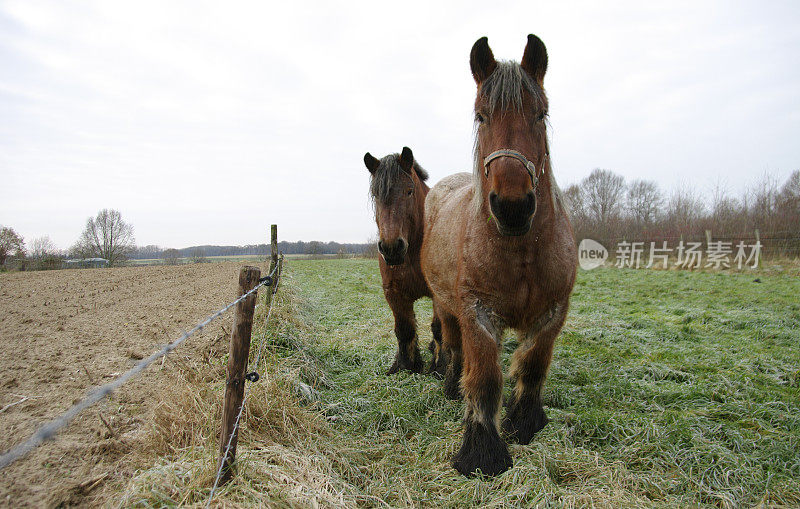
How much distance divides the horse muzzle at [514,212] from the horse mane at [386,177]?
2.21m

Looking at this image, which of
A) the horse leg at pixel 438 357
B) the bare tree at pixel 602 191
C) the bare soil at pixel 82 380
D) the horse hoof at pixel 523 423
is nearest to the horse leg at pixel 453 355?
the horse leg at pixel 438 357

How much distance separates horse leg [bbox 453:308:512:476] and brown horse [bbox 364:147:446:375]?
66.5 inches

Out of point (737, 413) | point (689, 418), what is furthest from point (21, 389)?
point (737, 413)

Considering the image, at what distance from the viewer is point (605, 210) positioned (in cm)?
3728

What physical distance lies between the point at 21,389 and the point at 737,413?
7.24m

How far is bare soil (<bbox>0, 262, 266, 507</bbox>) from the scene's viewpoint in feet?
8.32

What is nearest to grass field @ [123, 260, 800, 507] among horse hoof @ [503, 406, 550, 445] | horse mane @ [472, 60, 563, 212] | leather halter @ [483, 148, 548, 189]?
horse hoof @ [503, 406, 550, 445]

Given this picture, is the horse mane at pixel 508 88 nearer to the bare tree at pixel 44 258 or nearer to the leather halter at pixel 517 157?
the leather halter at pixel 517 157

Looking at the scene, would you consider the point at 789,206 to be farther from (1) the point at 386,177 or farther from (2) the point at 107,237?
(2) the point at 107,237

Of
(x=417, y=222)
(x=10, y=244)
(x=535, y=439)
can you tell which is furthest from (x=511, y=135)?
(x=10, y=244)

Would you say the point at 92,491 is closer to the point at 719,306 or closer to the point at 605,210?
the point at 719,306

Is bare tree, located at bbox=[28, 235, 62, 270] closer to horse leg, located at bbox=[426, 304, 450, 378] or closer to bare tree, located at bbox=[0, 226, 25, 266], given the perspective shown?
bare tree, located at bbox=[0, 226, 25, 266]

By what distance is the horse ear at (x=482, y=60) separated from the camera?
2574 mm

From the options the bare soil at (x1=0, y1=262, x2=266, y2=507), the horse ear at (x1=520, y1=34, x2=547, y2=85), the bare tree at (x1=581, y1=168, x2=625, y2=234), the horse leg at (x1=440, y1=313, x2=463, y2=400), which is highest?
the bare tree at (x1=581, y1=168, x2=625, y2=234)
